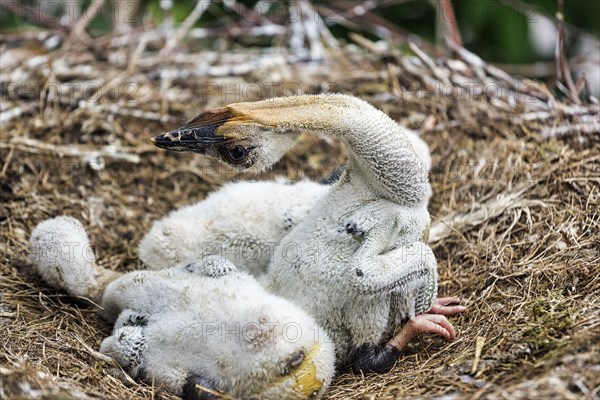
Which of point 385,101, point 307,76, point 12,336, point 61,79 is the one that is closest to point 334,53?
point 307,76

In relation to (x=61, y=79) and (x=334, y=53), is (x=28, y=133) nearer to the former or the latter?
(x=61, y=79)

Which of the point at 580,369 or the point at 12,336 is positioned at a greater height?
the point at 580,369

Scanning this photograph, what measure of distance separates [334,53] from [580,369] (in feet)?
11.6

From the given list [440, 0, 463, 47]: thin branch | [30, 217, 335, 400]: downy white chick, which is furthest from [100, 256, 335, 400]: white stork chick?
[440, 0, 463, 47]: thin branch

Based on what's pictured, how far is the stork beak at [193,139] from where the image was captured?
9.40 feet

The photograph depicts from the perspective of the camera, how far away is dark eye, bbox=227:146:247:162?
114 inches

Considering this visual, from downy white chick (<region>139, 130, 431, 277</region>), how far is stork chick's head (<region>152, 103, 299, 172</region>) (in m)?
0.52

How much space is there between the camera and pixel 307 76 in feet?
17.1

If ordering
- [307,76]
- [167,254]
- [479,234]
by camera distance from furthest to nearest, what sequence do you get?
[307,76]
[479,234]
[167,254]

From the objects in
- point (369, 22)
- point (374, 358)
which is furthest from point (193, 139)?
point (369, 22)

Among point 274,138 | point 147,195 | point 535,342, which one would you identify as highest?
point 274,138

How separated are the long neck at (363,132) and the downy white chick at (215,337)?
602 mm

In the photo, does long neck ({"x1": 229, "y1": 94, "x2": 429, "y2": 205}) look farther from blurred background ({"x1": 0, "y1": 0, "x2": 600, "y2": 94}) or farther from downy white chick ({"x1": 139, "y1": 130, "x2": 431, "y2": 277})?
blurred background ({"x1": 0, "y1": 0, "x2": 600, "y2": 94})

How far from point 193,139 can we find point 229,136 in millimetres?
133
